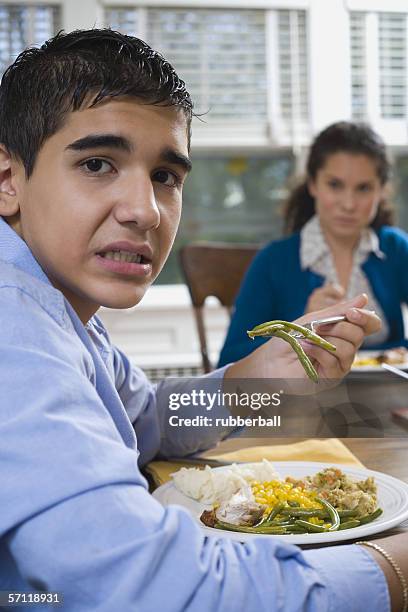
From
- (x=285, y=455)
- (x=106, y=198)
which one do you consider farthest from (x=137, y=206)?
(x=285, y=455)

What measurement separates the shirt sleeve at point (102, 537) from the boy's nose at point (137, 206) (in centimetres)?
17

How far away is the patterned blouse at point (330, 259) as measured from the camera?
2.27 m

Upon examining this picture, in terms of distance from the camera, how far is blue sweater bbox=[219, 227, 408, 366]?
6.79 feet

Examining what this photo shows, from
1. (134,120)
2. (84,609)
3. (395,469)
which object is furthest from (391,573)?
(134,120)

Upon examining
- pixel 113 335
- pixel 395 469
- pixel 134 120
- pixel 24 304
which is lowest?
pixel 113 335

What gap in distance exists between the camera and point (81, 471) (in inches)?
21.8

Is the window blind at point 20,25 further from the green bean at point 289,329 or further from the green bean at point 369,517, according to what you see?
the green bean at point 369,517

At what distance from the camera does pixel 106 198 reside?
71 centimetres

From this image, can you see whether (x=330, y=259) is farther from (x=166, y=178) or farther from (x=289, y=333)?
(x=166, y=178)

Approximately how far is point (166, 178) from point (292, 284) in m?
1.46

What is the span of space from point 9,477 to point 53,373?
0.09 meters

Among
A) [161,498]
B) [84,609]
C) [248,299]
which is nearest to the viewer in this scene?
[84,609]

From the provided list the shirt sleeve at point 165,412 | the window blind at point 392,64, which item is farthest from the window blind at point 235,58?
the shirt sleeve at point 165,412

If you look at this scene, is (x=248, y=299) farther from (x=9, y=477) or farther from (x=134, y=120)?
(x=9, y=477)
